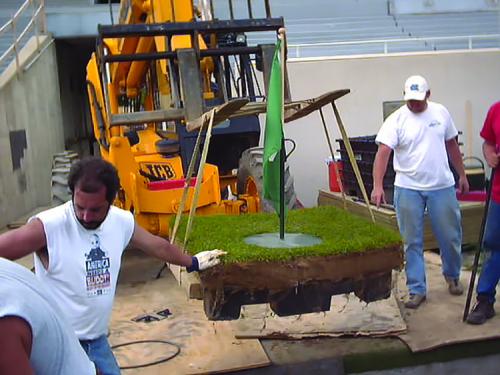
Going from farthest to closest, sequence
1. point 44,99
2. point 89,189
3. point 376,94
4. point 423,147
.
Answer: point 44,99 → point 376,94 → point 423,147 → point 89,189

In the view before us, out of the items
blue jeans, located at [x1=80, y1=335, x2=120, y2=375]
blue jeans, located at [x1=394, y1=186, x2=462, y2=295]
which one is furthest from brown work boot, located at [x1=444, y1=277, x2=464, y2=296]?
blue jeans, located at [x1=80, y1=335, x2=120, y2=375]

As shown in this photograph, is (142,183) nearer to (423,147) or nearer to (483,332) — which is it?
(423,147)

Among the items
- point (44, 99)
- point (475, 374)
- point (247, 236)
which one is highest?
point (44, 99)

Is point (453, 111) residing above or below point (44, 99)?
below

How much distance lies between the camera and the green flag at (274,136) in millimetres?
3949

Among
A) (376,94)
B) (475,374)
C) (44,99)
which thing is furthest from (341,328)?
(44,99)

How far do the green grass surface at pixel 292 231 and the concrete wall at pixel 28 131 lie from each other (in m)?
5.82

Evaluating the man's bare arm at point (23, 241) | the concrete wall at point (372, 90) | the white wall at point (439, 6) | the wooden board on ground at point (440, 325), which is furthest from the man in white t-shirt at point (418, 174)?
the white wall at point (439, 6)

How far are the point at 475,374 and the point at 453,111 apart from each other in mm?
6948

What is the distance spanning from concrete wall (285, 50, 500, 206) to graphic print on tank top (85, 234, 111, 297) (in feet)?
24.8

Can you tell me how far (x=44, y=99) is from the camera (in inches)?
504

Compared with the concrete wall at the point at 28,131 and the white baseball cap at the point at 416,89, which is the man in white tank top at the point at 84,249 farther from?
the concrete wall at the point at 28,131

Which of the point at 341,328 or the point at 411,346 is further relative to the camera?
the point at 341,328

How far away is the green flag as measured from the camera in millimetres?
3949
